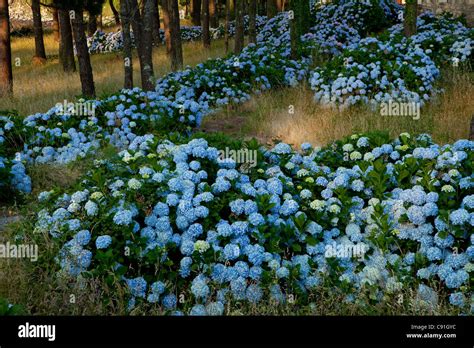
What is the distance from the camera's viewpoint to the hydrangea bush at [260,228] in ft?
Result: 14.6

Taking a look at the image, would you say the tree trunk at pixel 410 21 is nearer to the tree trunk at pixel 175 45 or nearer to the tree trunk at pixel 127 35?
the tree trunk at pixel 175 45

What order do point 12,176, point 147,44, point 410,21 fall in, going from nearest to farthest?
1. point 12,176
2. point 147,44
3. point 410,21

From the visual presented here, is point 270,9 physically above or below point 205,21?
above

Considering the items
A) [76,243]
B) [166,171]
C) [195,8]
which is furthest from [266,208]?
[195,8]

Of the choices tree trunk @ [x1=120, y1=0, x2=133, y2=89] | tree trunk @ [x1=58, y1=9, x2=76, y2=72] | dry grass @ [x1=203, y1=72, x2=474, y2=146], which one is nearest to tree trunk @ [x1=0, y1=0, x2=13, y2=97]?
tree trunk @ [x1=120, y1=0, x2=133, y2=89]

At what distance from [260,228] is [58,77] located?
630 inches

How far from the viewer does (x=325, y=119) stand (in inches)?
395

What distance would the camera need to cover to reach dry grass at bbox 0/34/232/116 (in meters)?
13.8

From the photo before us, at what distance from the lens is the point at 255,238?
4824 mm

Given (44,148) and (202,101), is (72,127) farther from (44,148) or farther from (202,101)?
(202,101)

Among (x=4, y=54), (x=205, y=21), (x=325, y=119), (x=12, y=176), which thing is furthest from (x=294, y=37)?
(x=12, y=176)

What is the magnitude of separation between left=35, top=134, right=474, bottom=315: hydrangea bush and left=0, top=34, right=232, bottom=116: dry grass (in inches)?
263

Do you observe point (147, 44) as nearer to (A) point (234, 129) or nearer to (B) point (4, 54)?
(A) point (234, 129)

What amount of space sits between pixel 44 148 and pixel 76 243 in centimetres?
433
